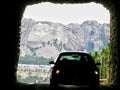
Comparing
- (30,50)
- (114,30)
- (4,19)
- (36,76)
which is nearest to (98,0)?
(114,30)

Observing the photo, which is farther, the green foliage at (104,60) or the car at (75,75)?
the green foliage at (104,60)

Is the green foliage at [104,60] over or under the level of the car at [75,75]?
under

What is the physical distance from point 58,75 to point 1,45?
3045 mm

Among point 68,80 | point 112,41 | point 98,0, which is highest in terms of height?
point 98,0

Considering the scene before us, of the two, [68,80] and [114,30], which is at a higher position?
[114,30]

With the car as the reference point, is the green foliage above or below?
below

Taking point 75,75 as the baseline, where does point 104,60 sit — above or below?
below

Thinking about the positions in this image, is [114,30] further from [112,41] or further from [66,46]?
[66,46]

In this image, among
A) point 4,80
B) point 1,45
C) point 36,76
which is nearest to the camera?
point 1,45

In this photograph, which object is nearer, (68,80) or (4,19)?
(4,19)

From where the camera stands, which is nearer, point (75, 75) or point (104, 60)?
point (75, 75)

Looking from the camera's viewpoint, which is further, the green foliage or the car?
the green foliage

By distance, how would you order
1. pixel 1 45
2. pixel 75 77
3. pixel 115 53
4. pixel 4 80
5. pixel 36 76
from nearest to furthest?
pixel 1 45
pixel 4 80
pixel 75 77
pixel 115 53
pixel 36 76

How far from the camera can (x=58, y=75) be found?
13750 mm
